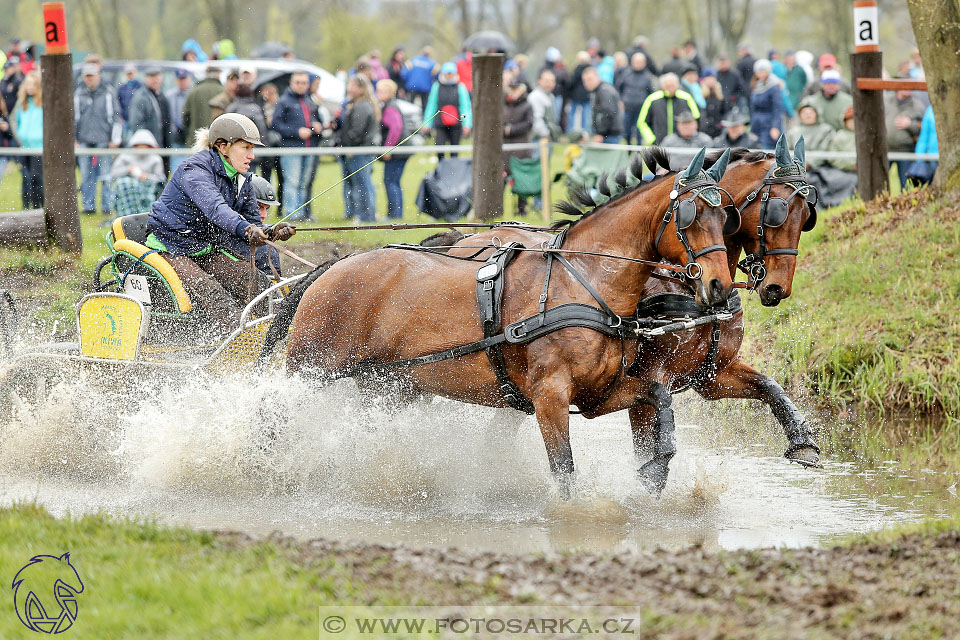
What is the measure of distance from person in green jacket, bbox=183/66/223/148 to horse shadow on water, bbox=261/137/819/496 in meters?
8.67

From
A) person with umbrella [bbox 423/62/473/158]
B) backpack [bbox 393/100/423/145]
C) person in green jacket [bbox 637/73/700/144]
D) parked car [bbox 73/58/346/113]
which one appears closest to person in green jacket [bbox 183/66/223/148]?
person with umbrella [bbox 423/62/473/158]

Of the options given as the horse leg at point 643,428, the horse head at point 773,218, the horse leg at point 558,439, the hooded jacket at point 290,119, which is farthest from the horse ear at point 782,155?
the hooded jacket at point 290,119

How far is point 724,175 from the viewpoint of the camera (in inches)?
257

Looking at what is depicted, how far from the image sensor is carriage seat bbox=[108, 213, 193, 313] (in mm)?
7523

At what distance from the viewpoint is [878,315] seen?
9359 millimetres

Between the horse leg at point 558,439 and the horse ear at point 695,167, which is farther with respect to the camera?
the horse leg at point 558,439

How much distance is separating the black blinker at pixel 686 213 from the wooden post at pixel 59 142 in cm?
726

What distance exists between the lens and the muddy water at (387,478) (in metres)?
6.33

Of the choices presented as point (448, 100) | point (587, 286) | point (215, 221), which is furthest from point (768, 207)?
Answer: point (448, 100)

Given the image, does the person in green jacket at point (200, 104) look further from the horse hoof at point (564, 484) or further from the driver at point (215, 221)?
the horse hoof at point (564, 484)

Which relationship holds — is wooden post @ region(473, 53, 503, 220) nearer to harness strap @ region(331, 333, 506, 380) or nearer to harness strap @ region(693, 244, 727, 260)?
harness strap @ region(331, 333, 506, 380)

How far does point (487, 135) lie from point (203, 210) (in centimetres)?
475

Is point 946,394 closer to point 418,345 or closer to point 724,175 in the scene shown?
point 724,175

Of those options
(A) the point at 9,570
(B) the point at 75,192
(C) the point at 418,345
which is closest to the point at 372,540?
(C) the point at 418,345
